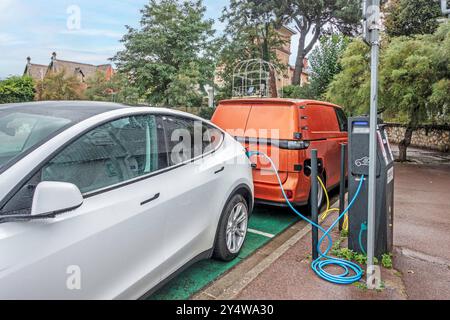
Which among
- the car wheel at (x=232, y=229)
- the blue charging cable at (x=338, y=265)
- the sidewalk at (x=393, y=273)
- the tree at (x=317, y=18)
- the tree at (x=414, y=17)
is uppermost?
the tree at (x=317, y=18)

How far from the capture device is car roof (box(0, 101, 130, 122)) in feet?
6.84

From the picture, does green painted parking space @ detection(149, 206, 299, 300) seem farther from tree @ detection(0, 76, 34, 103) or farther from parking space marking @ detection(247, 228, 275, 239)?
tree @ detection(0, 76, 34, 103)

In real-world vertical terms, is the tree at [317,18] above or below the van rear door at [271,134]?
above

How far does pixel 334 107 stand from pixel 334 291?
11.9 feet

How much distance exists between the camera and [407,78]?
866 cm

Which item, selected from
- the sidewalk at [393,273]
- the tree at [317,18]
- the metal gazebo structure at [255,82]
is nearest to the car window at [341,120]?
the sidewalk at [393,273]

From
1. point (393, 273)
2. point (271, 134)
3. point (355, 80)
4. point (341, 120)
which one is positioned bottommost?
point (393, 273)

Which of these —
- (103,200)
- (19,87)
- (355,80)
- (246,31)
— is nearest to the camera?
(103,200)

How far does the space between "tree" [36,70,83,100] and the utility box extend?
21650 mm

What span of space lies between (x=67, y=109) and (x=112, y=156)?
48 centimetres

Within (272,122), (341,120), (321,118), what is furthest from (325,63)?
(272,122)

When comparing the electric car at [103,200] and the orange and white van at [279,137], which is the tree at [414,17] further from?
the electric car at [103,200]

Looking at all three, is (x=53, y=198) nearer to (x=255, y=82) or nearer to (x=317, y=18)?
(x=255, y=82)

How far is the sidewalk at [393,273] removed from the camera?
8.67 feet
